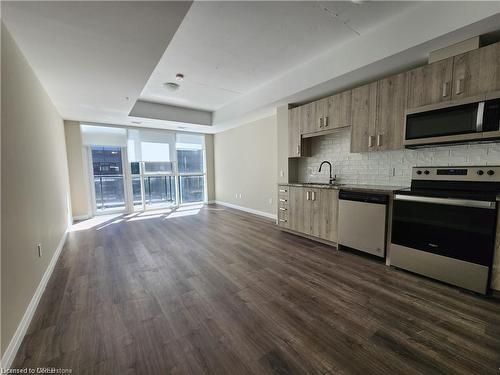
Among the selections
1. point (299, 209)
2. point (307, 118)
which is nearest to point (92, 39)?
point (307, 118)

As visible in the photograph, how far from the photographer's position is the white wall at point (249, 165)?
535 cm

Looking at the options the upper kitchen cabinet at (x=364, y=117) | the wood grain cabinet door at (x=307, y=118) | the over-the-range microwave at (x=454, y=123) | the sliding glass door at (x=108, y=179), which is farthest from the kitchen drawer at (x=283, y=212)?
the sliding glass door at (x=108, y=179)

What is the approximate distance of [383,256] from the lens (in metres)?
2.79

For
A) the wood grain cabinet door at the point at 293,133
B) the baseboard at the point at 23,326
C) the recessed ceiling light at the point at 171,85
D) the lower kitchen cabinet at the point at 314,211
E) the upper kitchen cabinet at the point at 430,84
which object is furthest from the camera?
the wood grain cabinet door at the point at 293,133

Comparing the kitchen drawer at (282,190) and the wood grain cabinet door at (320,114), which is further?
the kitchen drawer at (282,190)

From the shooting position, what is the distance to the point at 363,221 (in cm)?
295

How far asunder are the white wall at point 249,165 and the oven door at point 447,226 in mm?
2986

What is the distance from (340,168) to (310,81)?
1.55 m

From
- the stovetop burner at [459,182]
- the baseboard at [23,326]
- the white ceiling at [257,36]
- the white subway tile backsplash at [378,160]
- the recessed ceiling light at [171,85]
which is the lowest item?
the baseboard at [23,326]

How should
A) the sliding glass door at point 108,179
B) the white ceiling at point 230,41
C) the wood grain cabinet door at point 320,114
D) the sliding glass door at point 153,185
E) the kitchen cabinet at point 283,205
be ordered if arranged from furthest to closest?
the sliding glass door at point 153,185 < the sliding glass door at point 108,179 < the kitchen cabinet at point 283,205 < the wood grain cabinet door at point 320,114 < the white ceiling at point 230,41

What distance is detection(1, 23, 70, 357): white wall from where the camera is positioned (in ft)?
5.16

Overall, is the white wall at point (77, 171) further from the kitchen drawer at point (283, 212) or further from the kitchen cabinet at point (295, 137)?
the kitchen cabinet at point (295, 137)

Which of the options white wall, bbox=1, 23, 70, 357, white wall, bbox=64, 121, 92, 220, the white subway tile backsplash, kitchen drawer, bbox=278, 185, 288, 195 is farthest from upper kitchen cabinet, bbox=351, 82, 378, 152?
white wall, bbox=64, 121, 92, 220

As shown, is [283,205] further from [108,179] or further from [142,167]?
[108,179]
